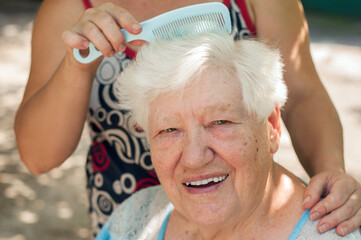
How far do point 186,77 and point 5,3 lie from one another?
10188 millimetres

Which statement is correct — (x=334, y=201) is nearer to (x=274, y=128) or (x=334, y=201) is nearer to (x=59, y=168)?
(x=274, y=128)

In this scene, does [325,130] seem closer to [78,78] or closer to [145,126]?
[145,126]

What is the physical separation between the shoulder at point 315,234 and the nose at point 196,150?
37cm

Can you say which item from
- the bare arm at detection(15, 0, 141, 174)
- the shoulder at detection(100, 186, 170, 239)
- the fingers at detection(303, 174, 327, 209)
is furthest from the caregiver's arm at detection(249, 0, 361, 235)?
the bare arm at detection(15, 0, 141, 174)

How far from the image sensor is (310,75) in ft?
6.95

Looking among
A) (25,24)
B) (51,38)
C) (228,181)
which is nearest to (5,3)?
(25,24)

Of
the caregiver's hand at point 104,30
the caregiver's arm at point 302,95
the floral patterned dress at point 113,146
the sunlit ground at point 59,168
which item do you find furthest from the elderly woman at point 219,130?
the sunlit ground at point 59,168

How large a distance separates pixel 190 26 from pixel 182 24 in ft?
0.09

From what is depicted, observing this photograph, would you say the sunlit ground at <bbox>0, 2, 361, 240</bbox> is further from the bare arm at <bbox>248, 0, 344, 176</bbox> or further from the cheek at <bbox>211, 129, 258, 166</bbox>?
the cheek at <bbox>211, 129, 258, 166</bbox>

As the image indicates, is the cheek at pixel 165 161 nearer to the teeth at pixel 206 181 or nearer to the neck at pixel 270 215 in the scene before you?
the teeth at pixel 206 181

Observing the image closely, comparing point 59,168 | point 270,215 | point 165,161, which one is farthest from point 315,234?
point 59,168

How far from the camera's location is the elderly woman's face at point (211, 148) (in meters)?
1.62

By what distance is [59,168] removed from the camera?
5.09 metres

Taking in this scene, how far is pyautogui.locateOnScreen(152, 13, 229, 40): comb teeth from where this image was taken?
1.66 meters
